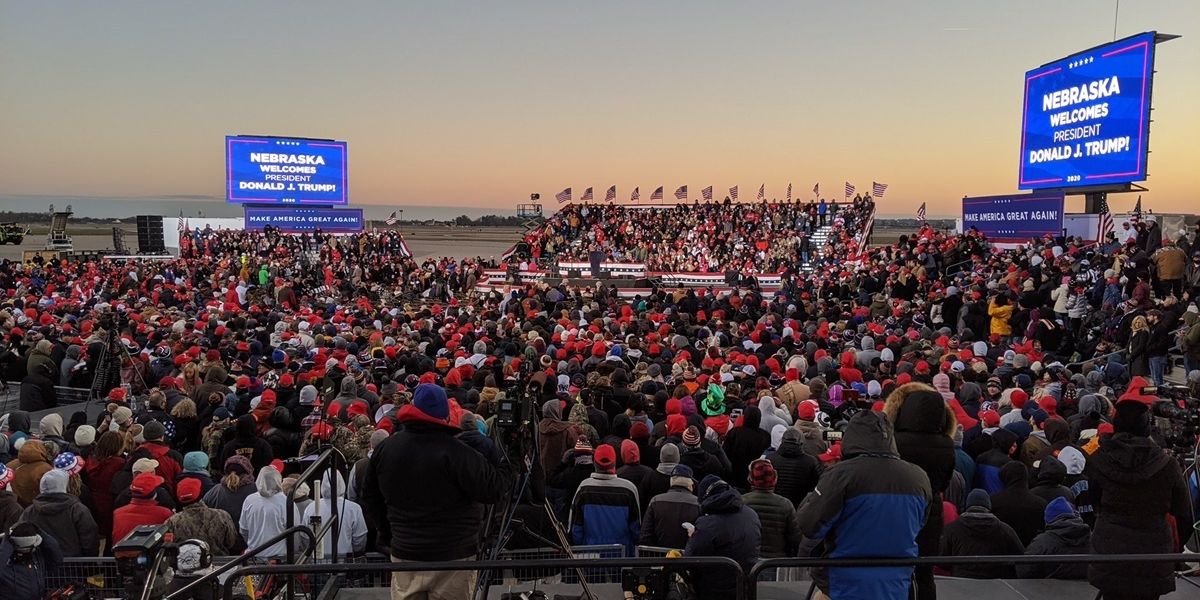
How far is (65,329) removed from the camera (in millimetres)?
16875

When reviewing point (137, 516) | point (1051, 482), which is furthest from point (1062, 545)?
point (137, 516)

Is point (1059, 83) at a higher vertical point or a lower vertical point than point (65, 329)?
higher

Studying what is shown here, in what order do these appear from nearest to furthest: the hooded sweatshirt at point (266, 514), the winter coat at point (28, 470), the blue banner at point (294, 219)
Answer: the hooded sweatshirt at point (266, 514) < the winter coat at point (28, 470) < the blue banner at point (294, 219)

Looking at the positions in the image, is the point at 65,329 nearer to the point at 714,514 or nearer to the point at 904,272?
the point at 714,514

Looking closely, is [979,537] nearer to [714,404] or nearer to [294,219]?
[714,404]

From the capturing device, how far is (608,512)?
646cm

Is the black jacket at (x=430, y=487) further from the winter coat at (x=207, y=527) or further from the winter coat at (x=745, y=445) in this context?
the winter coat at (x=745, y=445)

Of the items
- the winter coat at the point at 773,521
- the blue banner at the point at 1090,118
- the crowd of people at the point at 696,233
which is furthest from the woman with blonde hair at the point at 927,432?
the crowd of people at the point at 696,233

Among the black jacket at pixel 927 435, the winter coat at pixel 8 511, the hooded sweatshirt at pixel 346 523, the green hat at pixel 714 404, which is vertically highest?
the black jacket at pixel 927 435

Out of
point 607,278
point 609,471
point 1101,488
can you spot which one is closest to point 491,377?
point 609,471

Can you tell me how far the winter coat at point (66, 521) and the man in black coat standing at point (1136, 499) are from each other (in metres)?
7.12

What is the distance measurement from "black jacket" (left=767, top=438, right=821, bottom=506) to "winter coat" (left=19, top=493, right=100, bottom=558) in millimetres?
5533

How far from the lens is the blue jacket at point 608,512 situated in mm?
6445

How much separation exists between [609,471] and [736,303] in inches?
561
